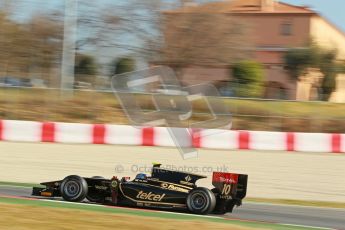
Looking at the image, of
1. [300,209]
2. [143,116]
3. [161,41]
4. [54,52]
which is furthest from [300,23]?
[300,209]

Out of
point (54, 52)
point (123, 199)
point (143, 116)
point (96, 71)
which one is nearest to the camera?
point (123, 199)

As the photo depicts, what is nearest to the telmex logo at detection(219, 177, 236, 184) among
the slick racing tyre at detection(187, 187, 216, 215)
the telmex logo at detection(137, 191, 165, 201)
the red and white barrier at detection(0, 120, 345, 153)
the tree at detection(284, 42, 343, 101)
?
the slick racing tyre at detection(187, 187, 216, 215)

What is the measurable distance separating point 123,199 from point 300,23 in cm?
4660

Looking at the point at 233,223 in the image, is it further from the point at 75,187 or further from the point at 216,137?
the point at 216,137

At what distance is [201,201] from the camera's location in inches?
304

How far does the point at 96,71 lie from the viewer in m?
22.5

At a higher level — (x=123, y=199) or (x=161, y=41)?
(x=161, y=41)

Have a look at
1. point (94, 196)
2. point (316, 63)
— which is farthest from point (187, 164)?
point (316, 63)

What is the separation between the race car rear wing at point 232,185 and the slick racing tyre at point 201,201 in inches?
6.4

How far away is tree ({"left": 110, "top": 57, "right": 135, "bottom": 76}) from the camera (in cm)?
2257

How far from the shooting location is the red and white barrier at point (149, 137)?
523 inches

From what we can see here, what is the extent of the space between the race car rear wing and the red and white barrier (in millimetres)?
5569

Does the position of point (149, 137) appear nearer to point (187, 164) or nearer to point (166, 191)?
point (187, 164)

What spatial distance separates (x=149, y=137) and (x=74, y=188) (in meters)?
5.23
